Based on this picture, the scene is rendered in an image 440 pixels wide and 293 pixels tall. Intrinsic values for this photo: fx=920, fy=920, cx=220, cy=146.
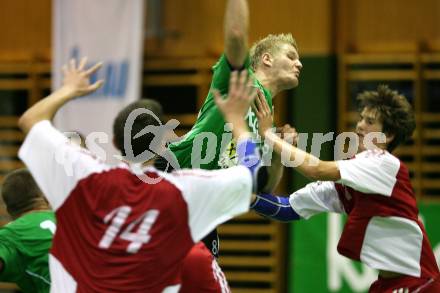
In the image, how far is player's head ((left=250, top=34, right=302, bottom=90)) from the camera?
521 centimetres

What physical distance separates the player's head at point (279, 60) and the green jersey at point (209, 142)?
0.67ft

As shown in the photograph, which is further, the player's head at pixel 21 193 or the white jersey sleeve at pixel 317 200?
the white jersey sleeve at pixel 317 200

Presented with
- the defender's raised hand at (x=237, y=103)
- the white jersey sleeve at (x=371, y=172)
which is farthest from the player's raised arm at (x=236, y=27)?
the white jersey sleeve at (x=371, y=172)

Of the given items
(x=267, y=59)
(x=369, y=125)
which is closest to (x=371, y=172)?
(x=369, y=125)

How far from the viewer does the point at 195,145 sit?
4938 millimetres

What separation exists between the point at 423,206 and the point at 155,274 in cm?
524

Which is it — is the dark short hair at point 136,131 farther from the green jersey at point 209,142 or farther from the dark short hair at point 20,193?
the dark short hair at point 20,193

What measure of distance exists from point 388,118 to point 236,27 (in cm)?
157

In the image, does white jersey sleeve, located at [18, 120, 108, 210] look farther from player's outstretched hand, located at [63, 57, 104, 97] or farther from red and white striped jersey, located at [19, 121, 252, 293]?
player's outstretched hand, located at [63, 57, 104, 97]

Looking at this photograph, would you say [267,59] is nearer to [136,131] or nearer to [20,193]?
[136,131]

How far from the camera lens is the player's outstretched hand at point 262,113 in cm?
436

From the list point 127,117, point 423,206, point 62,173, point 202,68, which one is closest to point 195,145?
point 127,117

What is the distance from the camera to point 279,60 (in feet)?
17.3

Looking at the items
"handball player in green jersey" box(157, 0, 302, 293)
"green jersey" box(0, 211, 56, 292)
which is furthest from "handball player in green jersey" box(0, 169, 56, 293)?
"handball player in green jersey" box(157, 0, 302, 293)
